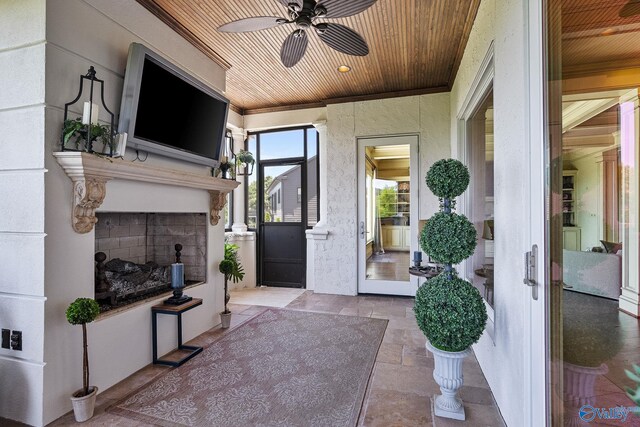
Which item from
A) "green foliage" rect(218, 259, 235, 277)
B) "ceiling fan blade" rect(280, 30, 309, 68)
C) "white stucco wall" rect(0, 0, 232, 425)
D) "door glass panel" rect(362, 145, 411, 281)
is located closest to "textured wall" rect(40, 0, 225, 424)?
"white stucco wall" rect(0, 0, 232, 425)

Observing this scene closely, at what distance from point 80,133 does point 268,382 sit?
2163mm

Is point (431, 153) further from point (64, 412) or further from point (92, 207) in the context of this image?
point (64, 412)

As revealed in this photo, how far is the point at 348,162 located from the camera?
491 cm

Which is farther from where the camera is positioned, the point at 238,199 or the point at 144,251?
the point at 238,199

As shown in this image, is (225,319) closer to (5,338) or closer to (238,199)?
(5,338)

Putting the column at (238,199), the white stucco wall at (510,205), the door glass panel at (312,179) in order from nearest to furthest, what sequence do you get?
the white stucco wall at (510,205), the door glass panel at (312,179), the column at (238,199)

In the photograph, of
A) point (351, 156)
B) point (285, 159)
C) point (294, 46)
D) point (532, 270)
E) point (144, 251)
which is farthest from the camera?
point (285, 159)

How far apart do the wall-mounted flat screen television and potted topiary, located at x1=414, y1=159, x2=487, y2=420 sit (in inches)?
87.8

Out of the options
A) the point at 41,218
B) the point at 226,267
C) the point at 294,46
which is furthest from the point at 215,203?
the point at 294,46

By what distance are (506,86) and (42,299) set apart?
3095 millimetres

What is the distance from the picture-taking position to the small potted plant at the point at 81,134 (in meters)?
1.96

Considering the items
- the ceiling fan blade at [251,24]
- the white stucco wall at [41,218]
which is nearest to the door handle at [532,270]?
the ceiling fan blade at [251,24]

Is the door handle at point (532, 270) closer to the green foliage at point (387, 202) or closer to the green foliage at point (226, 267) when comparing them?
the green foliage at point (226, 267)

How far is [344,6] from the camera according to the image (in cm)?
211
